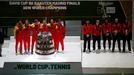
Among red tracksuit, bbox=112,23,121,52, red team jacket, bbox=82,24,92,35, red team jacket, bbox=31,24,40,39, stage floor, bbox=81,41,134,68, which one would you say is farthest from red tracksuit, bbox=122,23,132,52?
red team jacket, bbox=31,24,40,39

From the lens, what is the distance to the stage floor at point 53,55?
573 inches

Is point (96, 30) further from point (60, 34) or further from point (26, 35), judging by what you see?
point (26, 35)

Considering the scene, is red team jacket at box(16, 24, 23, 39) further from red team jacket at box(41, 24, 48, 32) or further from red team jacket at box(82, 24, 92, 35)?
red team jacket at box(82, 24, 92, 35)

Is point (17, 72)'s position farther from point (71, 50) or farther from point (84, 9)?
point (84, 9)

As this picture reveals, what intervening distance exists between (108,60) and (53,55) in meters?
2.08

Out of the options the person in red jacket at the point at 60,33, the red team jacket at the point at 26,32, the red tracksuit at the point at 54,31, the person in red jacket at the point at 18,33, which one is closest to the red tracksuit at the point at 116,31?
the person in red jacket at the point at 60,33

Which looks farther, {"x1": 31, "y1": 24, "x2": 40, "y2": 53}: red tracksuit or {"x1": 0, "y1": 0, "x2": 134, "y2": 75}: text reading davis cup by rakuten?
{"x1": 31, "y1": 24, "x2": 40, "y2": 53}: red tracksuit

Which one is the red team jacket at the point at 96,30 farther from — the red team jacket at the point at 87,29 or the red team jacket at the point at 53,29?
the red team jacket at the point at 53,29

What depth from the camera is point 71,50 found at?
1575 cm

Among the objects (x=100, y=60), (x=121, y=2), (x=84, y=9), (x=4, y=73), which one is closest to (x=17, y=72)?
(x=4, y=73)

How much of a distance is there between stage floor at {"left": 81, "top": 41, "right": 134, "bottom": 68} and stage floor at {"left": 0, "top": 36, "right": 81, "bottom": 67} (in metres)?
0.37

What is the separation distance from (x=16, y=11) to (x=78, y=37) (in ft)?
8.96

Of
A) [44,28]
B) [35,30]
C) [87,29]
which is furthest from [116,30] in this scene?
[35,30]

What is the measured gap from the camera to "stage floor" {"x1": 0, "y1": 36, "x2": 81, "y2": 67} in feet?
47.8
